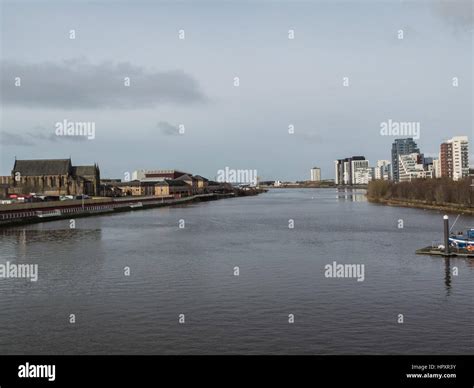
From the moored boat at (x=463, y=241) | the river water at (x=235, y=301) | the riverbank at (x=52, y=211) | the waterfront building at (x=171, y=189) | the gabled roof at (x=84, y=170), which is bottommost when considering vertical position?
the river water at (x=235, y=301)

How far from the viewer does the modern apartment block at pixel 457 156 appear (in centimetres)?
18812

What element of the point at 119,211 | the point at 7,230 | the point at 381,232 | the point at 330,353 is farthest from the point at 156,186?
the point at 330,353

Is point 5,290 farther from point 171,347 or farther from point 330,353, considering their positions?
point 330,353

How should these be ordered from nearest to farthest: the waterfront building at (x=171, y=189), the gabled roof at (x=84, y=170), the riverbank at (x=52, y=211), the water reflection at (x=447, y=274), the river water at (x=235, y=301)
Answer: the river water at (x=235, y=301) < the water reflection at (x=447, y=274) < the riverbank at (x=52, y=211) < the gabled roof at (x=84, y=170) < the waterfront building at (x=171, y=189)

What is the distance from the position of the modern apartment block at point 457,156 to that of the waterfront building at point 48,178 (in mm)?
130371

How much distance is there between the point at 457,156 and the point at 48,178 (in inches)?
5674

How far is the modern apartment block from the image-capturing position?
617ft

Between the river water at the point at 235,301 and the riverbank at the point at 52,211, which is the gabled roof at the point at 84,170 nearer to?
Result: the riverbank at the point at 52,211

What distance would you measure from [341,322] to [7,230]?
45.3m

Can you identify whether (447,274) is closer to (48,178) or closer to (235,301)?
(235,301)

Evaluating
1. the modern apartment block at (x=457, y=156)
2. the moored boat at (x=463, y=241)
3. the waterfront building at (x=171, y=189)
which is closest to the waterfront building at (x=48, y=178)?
the waterfront building at (x=171, y=189)

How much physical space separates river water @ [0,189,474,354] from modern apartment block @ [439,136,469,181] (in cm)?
16431

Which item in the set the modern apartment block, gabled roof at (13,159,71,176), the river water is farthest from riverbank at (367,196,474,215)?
the modern apartment block
